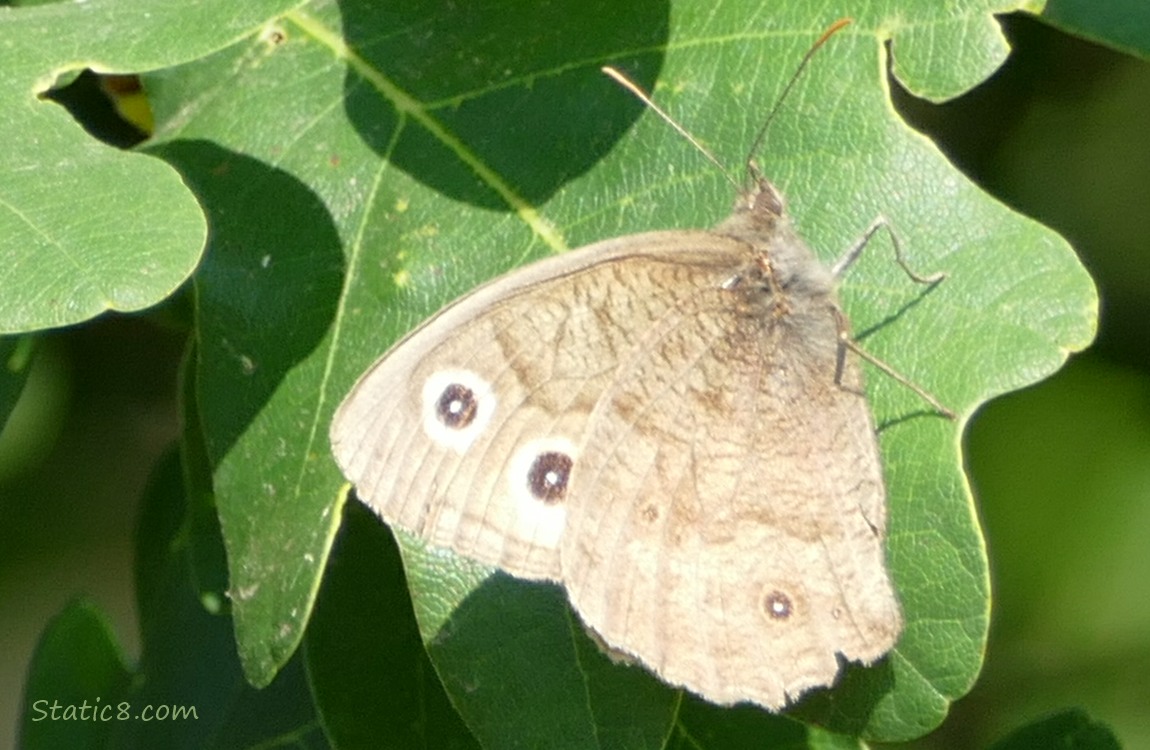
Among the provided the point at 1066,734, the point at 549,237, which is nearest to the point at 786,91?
the point at 549,237

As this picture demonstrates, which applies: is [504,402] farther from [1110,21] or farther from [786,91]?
[1110,21]

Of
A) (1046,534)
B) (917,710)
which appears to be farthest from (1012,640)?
(917,710)

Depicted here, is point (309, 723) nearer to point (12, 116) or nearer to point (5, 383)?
point (5, 383)

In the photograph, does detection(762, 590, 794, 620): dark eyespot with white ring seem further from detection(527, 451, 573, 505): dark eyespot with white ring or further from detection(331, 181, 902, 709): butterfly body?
detection(527, 451, 573, 505): dark eyespot with white ring

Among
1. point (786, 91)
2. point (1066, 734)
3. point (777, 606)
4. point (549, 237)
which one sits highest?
point (786, 91)

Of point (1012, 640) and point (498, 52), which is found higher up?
point (498, 52)
